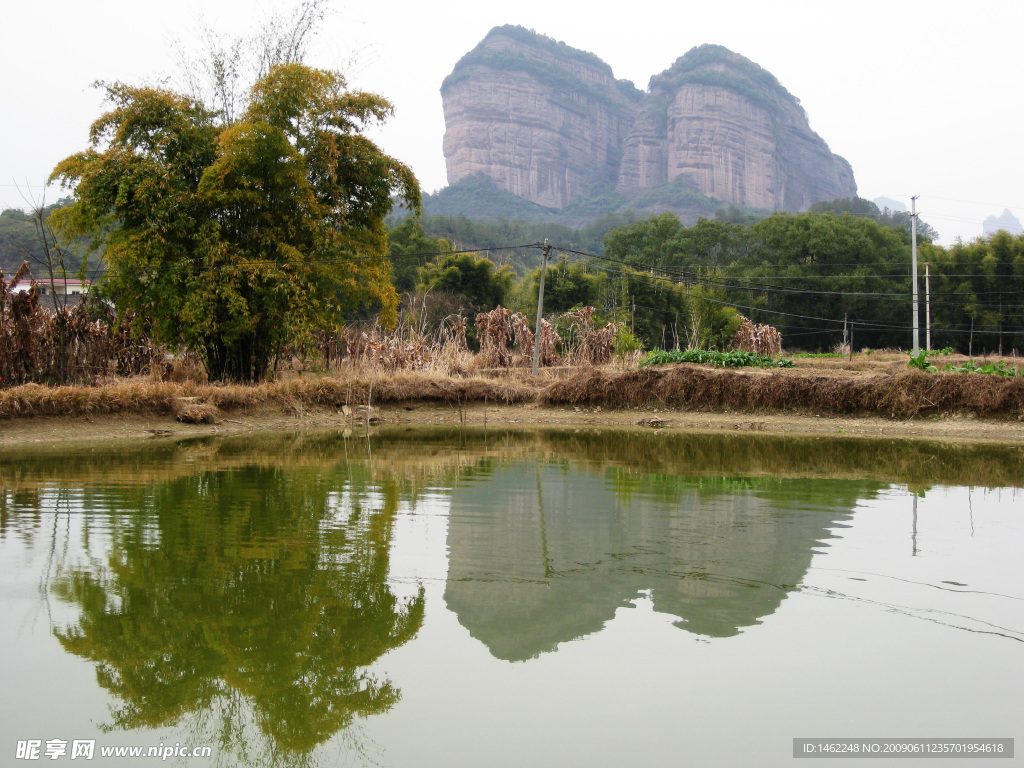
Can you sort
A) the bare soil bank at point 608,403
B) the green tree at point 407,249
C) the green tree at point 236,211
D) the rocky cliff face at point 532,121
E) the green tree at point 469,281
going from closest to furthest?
1. the bare soil bank at point 608,403
2. the green tree at point 236,211
3. the green tree at point 469,281
4. the green tree at point 407,249
5. the rocky cliff face at point 532,121

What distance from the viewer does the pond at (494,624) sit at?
3.68 meters

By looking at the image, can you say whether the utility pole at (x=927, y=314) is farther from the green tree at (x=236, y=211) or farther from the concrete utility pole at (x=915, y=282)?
the green tree at (x=236, y=211)

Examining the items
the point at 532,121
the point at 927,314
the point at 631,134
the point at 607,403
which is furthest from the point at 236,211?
the point at 631,134

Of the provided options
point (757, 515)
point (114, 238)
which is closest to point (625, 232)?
point (114, 238)

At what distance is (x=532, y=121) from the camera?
16750 cm

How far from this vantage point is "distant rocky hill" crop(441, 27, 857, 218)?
153000 millimetres

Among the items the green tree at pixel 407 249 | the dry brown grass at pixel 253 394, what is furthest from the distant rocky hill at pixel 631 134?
the dry brown grass at pixel 253 394

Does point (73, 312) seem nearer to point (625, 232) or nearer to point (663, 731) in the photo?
point (663, 731)

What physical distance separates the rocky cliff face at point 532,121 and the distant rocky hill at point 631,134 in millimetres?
226

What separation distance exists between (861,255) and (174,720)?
189 ft

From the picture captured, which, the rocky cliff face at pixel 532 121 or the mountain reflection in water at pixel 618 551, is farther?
the rocky cliff face at pixel 532 121

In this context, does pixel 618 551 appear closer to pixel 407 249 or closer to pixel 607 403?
pixel 607 403

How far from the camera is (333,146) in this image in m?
19.2

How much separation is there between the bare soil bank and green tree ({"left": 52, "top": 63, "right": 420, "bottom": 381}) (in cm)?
180
